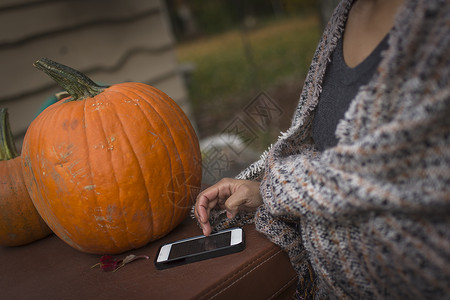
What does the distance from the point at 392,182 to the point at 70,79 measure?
734 mm

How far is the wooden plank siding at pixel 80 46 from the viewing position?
1907 millimetres

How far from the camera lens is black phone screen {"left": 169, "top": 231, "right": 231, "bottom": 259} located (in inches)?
32.6

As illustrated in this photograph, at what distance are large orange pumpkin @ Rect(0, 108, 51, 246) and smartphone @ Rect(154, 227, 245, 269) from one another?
1.35ft

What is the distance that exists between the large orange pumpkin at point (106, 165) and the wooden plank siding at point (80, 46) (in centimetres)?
125

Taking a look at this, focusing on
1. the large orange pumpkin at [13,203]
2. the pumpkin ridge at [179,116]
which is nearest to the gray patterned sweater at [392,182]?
the pumpkin ridge at [179,116]

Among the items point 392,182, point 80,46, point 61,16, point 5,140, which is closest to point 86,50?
point 80,46

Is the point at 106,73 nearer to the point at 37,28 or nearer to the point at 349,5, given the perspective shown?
the point at 37,28

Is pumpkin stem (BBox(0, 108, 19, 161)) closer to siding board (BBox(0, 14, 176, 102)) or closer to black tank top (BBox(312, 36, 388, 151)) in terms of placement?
black tank top (BBox(312, 36, 388, 151))

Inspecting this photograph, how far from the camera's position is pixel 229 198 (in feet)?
3.00

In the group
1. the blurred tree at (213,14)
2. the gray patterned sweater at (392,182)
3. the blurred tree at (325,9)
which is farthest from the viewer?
the blurred tree at (213,14)

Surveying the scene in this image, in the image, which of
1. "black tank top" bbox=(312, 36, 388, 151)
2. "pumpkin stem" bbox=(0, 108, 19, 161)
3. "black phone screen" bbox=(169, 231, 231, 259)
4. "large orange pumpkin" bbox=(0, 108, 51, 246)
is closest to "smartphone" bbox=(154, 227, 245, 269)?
"black phone screen" bbox=(169, 231, 231, 259)

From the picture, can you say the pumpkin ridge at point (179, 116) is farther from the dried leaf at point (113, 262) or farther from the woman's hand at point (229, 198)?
the dried leaf at point (113, 262)

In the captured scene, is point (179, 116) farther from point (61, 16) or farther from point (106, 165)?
point (61, 16)

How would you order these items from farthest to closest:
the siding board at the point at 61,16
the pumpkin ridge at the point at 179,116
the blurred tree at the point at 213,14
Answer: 1. the blurred tree at the point at 213,14
2. the siding board at the point at 61,16
3. the pumpkin ridge at the point at 179,116
